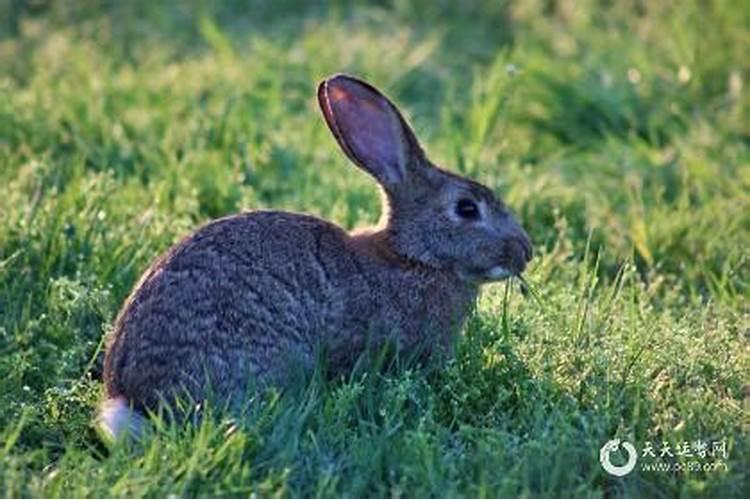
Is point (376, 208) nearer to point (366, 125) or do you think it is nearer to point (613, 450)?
point (366, 125)

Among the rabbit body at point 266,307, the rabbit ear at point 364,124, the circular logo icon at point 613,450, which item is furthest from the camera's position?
the rabbit ear at point 364,124

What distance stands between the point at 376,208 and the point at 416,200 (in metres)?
1.19

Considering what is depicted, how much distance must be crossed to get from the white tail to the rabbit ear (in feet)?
3.93

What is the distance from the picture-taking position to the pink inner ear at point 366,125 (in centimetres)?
581

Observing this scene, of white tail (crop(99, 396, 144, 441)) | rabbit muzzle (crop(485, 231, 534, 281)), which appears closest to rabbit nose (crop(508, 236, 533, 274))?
rabbit muzzle (crop(485, 231, 534, 281))

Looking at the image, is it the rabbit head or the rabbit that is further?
the rabbit head

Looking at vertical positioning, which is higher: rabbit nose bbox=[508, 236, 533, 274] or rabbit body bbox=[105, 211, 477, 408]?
rabbit nose bbox=[508, 236, 533, 274]

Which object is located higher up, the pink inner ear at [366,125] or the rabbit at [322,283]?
the pink inner ear at [366,125]

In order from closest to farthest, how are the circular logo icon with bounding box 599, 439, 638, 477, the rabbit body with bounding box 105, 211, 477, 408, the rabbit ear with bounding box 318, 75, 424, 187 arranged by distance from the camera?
the circular logo icon with bounding box 599, 439, 638, 477
the rabbit body with bounding box 105, 211, 477, 408
the rabbit ear with bounding box 318, 75, 424, 187

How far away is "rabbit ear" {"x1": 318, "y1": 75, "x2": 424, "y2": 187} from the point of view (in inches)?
229

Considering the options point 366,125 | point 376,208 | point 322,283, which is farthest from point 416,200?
point 376,208

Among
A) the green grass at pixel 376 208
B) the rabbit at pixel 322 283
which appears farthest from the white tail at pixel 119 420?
the green grass at pixel 376 208

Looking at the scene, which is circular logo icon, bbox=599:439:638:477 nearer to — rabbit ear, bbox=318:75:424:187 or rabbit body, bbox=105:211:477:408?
rabbit body, bbox=105:211:477:408

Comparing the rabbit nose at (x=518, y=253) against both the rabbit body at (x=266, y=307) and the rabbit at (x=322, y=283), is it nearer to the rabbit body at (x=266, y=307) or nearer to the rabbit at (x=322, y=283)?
the rabbit at (x=322, y=283)
